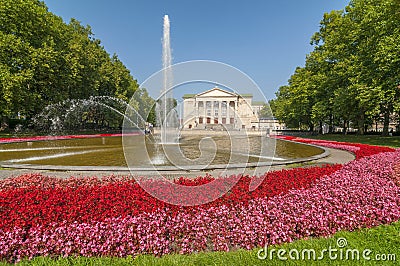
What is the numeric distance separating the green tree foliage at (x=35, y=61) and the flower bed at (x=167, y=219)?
2351 cm

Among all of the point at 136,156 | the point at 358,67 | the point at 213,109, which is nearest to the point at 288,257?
the point at 136,156

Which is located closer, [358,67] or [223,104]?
[223,104]

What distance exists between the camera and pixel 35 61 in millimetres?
25297

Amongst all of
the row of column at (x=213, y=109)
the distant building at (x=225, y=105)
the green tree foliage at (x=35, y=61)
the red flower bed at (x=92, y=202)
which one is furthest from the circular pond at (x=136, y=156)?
the green tree foliage at (x=35, y=61)

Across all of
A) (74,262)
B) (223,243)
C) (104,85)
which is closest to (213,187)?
(223,243)

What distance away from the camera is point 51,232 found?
3.47 meters

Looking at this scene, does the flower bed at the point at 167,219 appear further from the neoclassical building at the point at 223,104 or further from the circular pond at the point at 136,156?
the circular pond at the point at 136,156

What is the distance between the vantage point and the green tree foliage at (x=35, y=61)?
23.1m

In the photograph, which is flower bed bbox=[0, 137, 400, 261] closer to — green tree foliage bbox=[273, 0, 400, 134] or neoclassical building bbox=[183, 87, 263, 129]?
neoclassical building bbox=[183, 87, 263, 129]

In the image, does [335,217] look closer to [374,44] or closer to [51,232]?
[51,232]

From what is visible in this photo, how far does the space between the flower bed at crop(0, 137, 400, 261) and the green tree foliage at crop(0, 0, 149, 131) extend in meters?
23.5

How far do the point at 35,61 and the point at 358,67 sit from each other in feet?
113

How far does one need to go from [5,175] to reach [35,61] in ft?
75.5

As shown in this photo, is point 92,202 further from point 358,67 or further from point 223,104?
point 358,67
